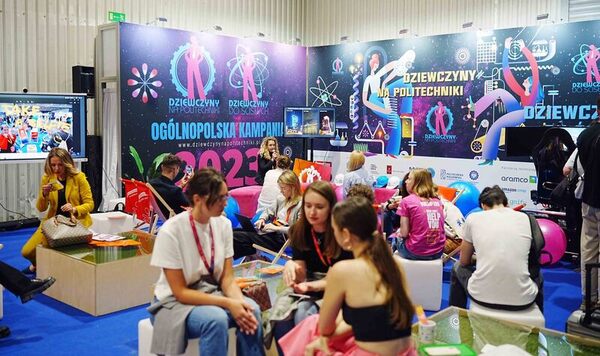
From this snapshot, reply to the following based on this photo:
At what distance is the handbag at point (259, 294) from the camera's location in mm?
3666

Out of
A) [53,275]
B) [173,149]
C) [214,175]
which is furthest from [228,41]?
[214,175]

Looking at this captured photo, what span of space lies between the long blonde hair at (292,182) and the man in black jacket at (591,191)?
2.38 metres

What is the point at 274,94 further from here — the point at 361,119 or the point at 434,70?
the point at 434,70

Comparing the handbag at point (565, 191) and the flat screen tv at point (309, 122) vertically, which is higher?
the flat screen tv at point (309, 122)

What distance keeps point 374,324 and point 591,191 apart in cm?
334

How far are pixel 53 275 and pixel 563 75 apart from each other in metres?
7.03

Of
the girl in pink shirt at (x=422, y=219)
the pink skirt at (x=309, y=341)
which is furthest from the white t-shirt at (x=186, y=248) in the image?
the girl in pink shirt at (x=422, y=219)

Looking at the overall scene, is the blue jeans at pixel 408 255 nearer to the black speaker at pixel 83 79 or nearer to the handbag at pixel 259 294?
the handbag at pixel 259 294

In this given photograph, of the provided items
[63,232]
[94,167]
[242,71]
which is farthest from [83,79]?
[63,232]

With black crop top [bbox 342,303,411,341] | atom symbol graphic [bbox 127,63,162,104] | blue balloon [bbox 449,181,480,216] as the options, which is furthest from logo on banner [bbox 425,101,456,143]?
black crop top [bbox 342,303,411,341]

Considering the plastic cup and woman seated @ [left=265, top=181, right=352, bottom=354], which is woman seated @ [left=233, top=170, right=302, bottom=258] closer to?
woman seated @ [left=265, top=181, right=352, bottom=354]

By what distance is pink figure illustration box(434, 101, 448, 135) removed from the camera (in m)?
10.2

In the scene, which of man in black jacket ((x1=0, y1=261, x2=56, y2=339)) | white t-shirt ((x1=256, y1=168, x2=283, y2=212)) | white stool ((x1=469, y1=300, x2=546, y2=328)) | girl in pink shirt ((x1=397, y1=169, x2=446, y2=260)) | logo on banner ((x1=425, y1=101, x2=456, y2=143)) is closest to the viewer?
white stool ((x1=469, y1=300, x2=546, y2=328))

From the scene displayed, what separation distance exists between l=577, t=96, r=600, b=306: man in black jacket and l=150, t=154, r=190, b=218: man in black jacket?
364 centimetres
